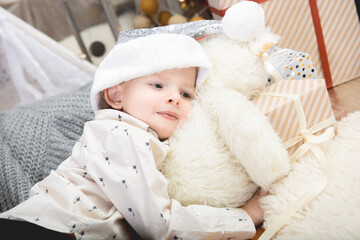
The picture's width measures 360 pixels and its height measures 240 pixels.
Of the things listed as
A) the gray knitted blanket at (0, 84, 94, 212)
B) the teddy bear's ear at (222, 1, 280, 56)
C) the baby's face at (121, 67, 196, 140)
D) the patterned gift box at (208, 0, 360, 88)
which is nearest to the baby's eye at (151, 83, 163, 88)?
the baby's face at (121, 67, 196, 140)

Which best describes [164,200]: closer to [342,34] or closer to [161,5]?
[342,34]

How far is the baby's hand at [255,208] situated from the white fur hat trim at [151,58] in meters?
0.34

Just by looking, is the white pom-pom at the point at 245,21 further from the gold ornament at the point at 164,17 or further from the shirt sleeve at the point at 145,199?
the gold ornament at the point at 164,17

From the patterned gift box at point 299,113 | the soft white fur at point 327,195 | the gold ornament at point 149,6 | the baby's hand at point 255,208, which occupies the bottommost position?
the baby's hand at point 255,208

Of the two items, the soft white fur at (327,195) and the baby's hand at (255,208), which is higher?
the soft white fur at (327,195)

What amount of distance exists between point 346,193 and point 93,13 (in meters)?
1.64

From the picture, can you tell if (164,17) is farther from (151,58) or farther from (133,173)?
(133,173)

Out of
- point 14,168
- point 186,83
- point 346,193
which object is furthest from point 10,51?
point 346,193

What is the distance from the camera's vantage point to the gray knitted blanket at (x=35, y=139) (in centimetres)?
90

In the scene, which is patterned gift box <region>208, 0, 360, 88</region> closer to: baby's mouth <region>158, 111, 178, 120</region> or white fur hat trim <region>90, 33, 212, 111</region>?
white fur hat trim <region>90, 33, 212, 111</region>

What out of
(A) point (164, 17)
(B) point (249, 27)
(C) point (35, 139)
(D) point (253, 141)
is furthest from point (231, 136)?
(A) point (164, 17)

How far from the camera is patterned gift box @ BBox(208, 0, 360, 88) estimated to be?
3.97 ft

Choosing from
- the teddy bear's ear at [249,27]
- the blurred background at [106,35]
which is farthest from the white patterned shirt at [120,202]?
the blurred background at [106,35]

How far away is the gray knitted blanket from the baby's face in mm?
311
